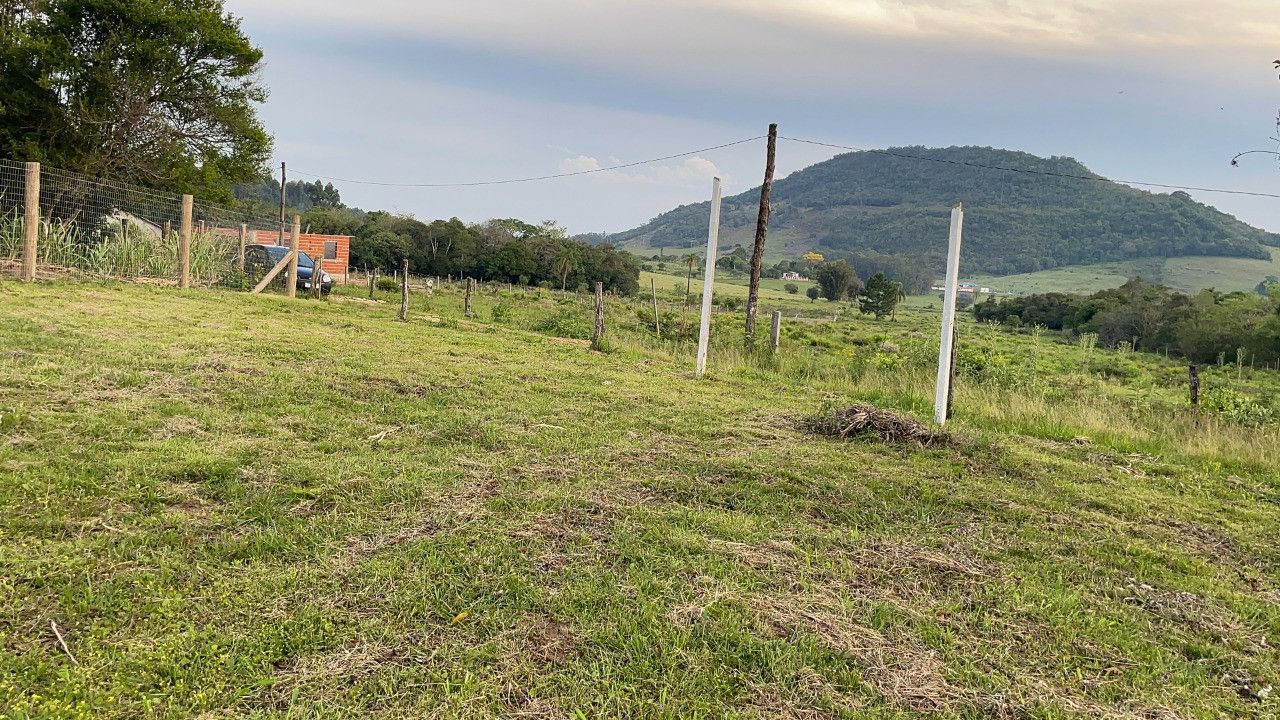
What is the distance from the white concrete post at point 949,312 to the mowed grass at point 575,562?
84 centimetres

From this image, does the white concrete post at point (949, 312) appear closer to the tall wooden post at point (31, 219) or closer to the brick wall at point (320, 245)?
the tall wooden post at point (31, 219)

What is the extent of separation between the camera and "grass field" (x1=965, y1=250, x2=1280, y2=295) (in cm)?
11950

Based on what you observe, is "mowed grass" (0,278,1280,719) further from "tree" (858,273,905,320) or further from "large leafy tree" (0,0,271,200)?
"tree" (858,273,905,320)

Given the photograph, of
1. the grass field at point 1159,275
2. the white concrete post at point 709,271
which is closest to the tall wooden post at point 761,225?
the white concrete post at point 709,271

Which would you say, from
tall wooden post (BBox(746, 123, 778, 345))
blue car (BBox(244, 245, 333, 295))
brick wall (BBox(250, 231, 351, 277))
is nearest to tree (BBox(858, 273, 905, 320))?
brick wall (BBox(250, 231, 351, 277))

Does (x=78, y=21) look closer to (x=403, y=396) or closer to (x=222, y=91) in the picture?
(x=222, y=91)

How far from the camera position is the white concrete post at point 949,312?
284 inches

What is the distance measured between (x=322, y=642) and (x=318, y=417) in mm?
3520

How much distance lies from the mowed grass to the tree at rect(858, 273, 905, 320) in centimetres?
6919

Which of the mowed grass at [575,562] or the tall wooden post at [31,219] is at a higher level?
the tall wooden post at [31,219]

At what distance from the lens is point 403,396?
6953 millimetres

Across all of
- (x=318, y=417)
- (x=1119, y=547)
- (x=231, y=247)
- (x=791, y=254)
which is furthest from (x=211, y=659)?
(x=791, y=254)

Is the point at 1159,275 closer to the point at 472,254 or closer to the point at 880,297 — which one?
the point at 880,297

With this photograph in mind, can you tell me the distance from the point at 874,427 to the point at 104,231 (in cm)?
1559
